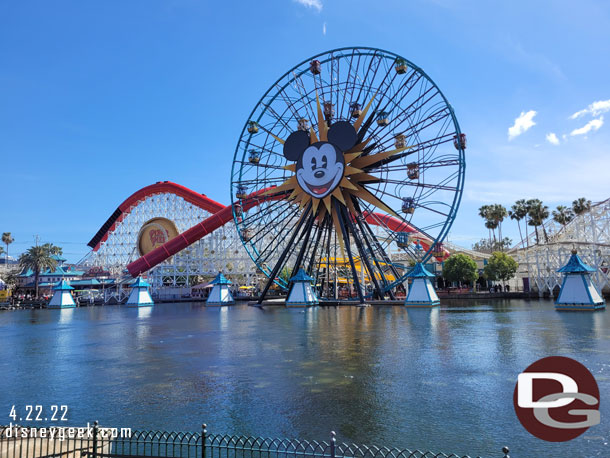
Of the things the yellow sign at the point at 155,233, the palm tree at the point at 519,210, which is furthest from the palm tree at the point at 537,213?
the yellow sign at the point at 155,233

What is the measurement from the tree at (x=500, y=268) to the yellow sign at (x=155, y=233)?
50844mm

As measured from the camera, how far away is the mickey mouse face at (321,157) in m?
41.4

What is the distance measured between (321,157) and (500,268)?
33.4 m

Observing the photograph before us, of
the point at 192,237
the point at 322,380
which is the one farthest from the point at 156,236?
the point at 322,380

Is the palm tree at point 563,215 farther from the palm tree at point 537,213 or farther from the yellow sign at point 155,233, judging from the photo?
the yellow sign at point 155,233

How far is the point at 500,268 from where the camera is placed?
61375 mm

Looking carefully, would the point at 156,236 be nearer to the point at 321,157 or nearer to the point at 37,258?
the point at 37,258

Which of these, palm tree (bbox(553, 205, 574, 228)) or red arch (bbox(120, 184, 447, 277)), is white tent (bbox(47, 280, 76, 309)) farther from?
palm tree (bbox(553, 205, 574, 228))

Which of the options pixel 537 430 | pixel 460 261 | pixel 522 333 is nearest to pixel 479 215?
pixel 460 261

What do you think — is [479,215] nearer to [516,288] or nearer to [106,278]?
[516,288]

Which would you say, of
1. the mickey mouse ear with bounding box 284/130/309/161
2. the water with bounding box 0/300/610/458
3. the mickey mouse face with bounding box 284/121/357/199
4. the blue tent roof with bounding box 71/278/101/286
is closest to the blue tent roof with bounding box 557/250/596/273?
the water with bounding box 0/300/610/458

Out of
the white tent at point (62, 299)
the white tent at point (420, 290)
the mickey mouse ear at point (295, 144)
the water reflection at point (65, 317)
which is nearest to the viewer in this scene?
the water reflection at point (65, 317)

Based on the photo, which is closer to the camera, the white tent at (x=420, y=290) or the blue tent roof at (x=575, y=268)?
the blue tent roof at (x=575, y=268)

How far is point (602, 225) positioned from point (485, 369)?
53960 mm
